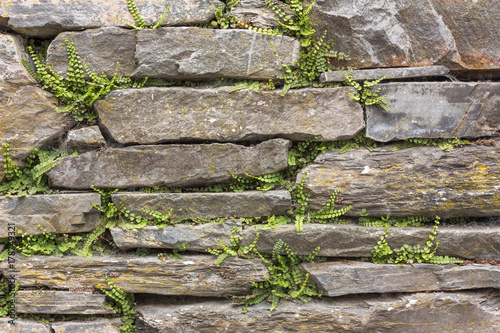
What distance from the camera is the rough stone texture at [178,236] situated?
3494 mm

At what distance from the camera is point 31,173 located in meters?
3.45

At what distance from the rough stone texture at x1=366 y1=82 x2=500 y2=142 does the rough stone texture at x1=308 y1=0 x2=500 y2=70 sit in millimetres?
253

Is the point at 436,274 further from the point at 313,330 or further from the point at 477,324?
the point at 313,330

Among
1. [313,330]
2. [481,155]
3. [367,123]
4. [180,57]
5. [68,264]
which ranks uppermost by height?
[180,57]

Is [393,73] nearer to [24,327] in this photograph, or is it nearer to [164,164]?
[164,164]

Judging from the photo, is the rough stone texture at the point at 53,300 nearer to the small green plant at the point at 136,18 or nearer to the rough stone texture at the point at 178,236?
the rough stone texture at the point at 178,236

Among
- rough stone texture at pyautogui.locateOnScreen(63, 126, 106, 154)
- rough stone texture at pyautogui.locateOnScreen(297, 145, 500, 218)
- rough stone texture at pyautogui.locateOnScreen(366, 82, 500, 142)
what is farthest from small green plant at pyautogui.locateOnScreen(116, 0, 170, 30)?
rough stone texture at pyautogui.locateOnScreen(366, 82, 500, 142)

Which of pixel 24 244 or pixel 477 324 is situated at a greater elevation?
pixel 24 244

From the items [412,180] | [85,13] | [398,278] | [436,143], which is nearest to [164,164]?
[85,13]

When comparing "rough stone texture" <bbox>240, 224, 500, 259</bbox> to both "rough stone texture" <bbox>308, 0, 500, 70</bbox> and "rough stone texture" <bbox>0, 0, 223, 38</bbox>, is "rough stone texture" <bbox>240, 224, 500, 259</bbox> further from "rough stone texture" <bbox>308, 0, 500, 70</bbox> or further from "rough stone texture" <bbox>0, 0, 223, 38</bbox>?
"rough stone texture" <bbox>0, 0, 223, 38</bbox>

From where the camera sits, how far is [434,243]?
11.5ft

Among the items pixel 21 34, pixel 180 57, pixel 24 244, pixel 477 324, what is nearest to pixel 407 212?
pixel 477 324

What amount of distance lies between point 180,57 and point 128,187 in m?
1.44

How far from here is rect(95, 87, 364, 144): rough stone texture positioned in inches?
133
